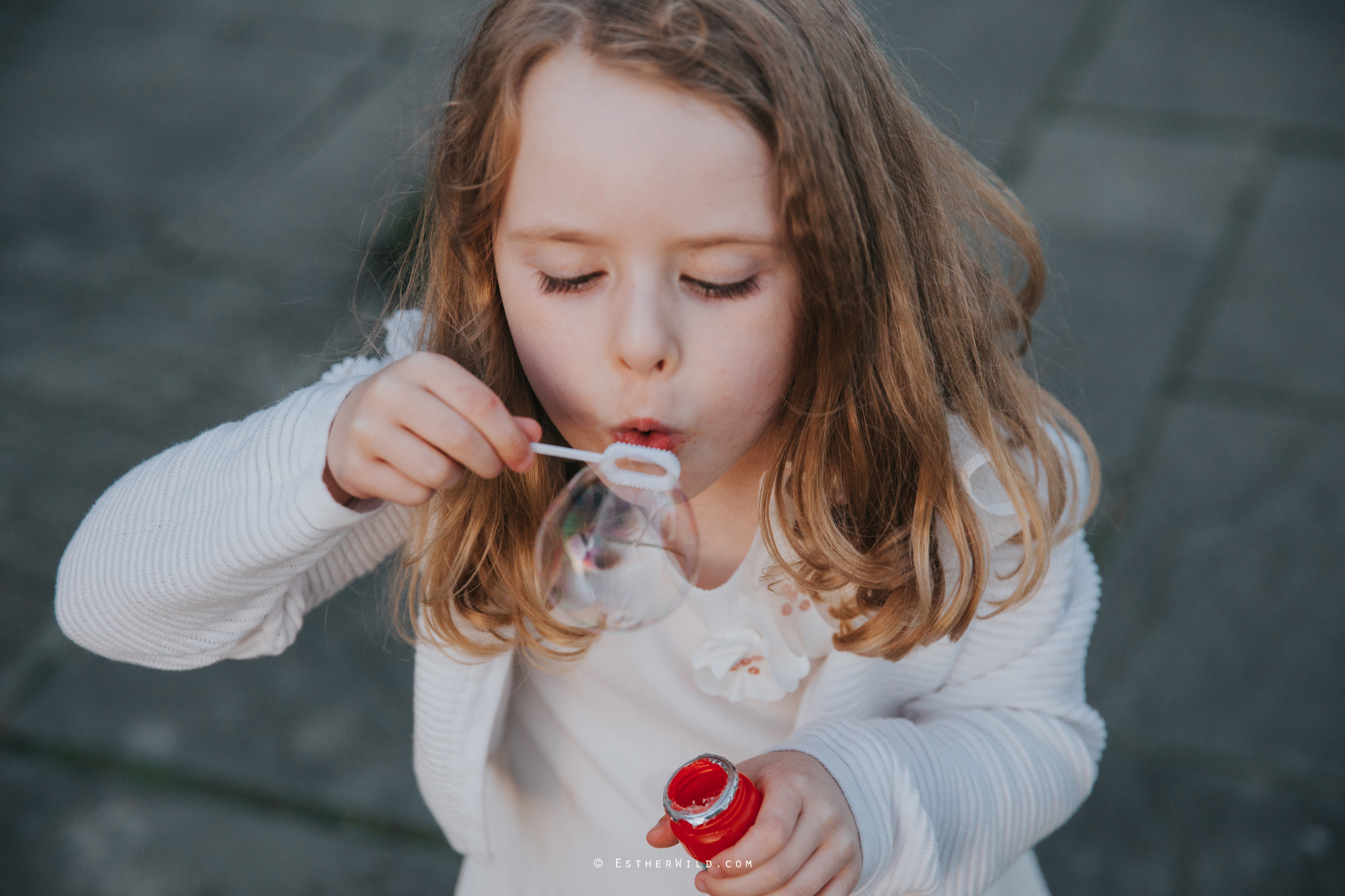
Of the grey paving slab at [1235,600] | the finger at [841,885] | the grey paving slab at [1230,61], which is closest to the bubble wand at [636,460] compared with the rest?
the finger at [841,885]

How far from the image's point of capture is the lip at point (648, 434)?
1.14 metres

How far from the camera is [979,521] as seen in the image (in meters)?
1.33

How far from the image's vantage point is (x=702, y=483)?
1243 millimetres

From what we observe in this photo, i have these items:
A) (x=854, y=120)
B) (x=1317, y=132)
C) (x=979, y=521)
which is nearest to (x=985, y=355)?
(x=979, y=521)

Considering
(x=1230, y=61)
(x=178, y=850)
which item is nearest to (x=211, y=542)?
(x=178, y=850)

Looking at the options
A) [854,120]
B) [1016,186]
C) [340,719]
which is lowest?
[340,719]

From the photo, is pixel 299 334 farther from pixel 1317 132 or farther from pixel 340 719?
pixel 1317 132

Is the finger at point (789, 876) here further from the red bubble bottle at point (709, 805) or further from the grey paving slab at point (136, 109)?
the grey paving slab at point (136, 109)

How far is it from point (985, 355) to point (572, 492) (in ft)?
1.64

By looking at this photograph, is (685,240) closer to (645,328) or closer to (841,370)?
(645,328)

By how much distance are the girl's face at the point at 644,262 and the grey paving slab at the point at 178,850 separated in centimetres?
123

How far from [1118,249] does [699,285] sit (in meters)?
2.53

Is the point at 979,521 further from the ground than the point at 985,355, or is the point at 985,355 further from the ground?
the point at 985,355

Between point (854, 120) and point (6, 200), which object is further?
point (6, 200)
